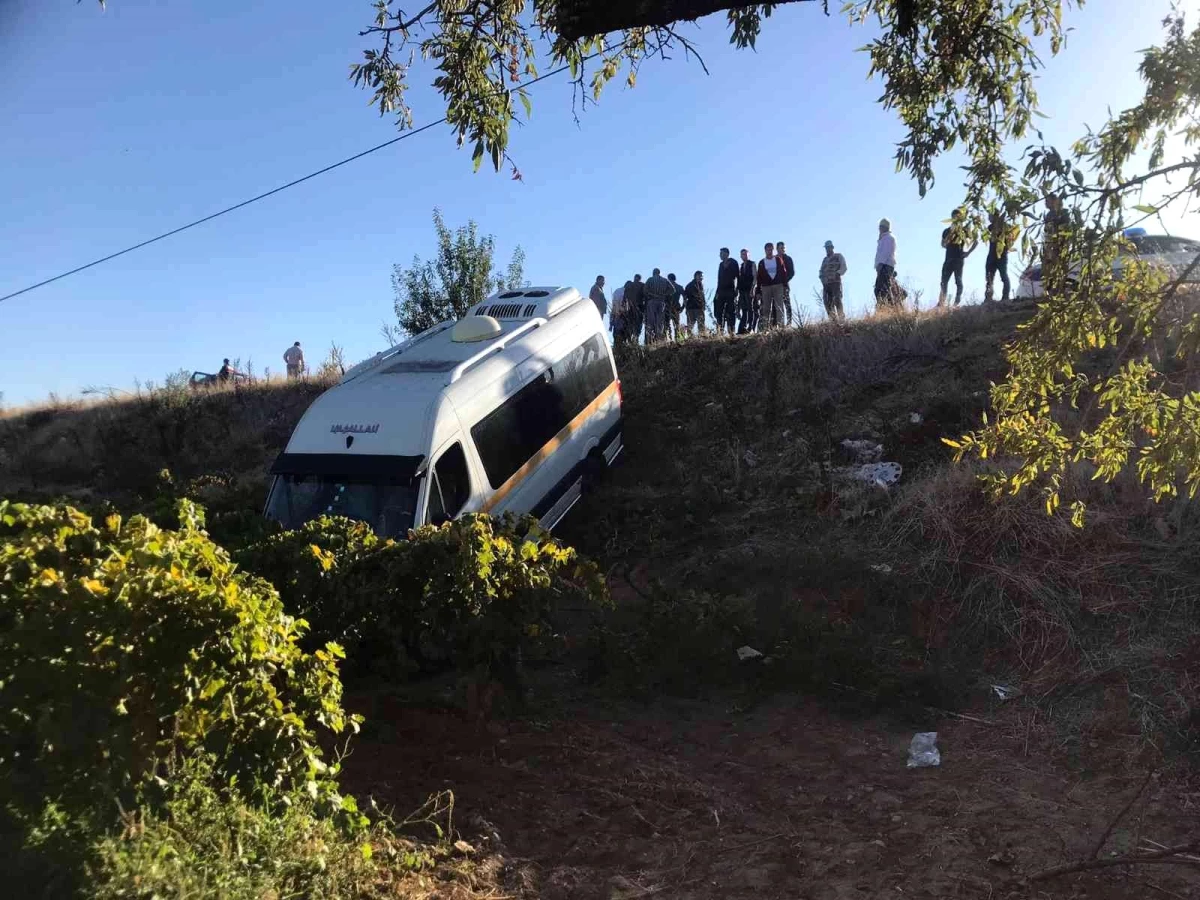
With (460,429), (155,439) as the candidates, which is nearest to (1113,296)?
(460,429)

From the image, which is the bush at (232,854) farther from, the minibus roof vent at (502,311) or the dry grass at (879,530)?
the minibus roof vent at (502,311)

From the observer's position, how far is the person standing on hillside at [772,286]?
16.4 meters

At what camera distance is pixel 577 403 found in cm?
1138

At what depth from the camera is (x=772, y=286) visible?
16.5 meters

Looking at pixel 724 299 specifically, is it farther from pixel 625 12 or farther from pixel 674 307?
pixel 625 12

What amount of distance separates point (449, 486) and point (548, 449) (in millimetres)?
2122

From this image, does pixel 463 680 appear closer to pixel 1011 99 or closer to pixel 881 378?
pixel 1011 99

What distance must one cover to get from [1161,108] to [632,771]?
427 cm

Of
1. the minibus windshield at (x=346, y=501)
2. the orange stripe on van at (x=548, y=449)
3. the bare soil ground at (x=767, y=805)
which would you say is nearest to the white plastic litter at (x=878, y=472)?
the orange stripe on van at (x=548, y=449)

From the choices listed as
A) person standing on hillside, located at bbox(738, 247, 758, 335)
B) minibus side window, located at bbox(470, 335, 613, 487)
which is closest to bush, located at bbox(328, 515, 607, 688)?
minibus side window, located at bbox(470, 335, 613, 487)

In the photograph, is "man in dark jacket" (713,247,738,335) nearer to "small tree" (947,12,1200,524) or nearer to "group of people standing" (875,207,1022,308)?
"group of people standing" (875,207,1022,308)

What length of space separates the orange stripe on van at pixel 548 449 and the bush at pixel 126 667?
549 centimetres

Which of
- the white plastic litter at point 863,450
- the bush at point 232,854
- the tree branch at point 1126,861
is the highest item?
the bush at point 232,854

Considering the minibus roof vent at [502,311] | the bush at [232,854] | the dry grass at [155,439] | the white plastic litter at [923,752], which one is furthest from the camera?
the dry grass at [155,439]
